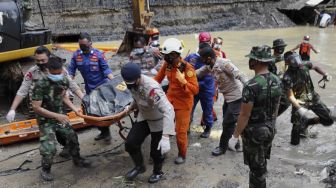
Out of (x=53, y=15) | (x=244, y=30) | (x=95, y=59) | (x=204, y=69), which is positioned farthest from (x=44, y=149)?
(x=244, y=30)

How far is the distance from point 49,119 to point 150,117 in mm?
1296

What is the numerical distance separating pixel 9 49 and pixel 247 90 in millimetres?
4593

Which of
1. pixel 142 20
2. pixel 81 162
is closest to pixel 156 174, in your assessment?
pixel 81 162

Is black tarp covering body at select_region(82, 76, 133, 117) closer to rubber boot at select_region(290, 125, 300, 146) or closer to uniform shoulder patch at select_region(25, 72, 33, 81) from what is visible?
uniform shoulder patch at select_region(25, 72, 33, 81)

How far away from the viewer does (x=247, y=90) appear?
3631 mm

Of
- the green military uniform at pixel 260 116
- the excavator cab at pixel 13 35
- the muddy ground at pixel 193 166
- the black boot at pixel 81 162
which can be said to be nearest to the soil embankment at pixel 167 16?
the excavator cab at pixel 13 35

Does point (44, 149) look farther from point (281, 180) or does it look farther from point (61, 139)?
point (281, 180)

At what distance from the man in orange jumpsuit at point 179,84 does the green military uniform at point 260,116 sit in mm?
1255

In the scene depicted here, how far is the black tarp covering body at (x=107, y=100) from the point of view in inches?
193

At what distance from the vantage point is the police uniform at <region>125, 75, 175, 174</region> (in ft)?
14.1

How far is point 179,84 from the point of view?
16.5 ft

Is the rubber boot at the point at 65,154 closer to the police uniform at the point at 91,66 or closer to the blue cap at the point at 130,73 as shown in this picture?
the police uniform at the point at 91,66

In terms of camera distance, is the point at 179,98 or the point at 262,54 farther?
the point at 179,98

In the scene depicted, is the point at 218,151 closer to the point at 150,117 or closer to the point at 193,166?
the point at 193,166
